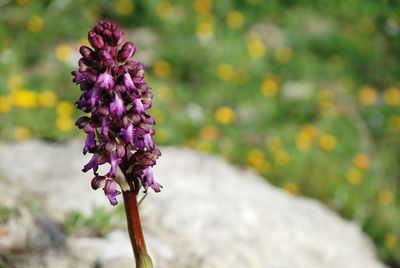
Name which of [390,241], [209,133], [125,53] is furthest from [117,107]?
[209,133]

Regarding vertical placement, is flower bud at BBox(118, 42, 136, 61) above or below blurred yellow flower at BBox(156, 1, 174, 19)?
below

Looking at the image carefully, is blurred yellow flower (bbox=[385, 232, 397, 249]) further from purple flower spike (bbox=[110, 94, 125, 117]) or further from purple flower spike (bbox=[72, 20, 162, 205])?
purple flower spike (bbox=[110, 94, 125, 117])

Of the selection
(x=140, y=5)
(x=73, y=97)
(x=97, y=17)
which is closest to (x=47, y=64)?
(x=73, y=97)

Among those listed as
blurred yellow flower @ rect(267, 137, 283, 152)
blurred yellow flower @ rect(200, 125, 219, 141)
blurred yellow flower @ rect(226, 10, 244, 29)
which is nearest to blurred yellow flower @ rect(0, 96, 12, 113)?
blurred yellow flower @ rect(200, 125, 219, 141)

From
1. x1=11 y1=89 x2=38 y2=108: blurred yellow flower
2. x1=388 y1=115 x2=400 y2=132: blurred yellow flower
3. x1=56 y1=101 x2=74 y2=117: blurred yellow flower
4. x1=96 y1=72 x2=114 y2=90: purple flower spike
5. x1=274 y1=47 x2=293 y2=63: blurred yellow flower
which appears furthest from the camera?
x1=274 y1=47 x2=293 y2=63: blurred yellow flower

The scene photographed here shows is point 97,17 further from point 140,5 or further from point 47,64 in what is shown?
point 47,64

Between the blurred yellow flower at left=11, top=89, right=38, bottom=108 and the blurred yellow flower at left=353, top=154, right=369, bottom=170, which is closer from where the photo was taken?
the blurred yellow flower at left=11, top=89, right=38, bottom=108

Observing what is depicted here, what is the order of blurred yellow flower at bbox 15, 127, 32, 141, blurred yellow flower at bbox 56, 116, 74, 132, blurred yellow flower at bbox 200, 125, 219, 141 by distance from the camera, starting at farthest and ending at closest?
1. blurred yellow flower at bbox 200, 125, 219, 141
2. blurred yellow flower at bbox 56, 116, 74, 132
3. blurred yellow flower at bbox 15, 127, 32, 141
